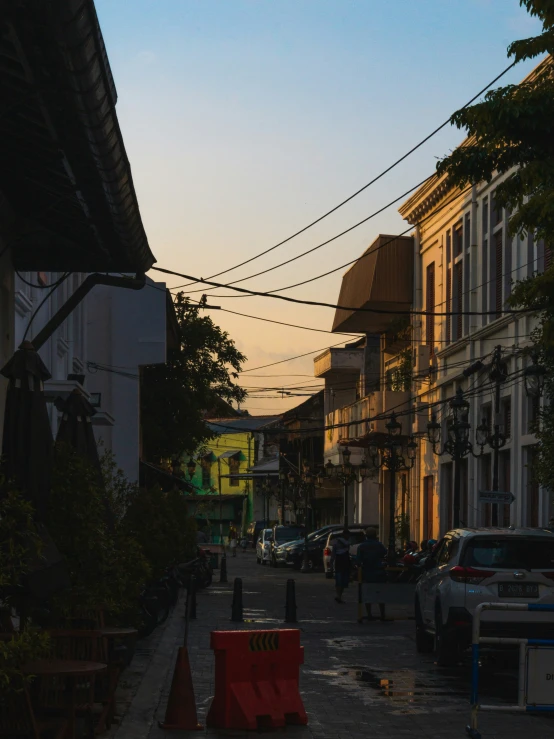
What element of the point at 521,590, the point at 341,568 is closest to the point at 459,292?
the point at 341,568

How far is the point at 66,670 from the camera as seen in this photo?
9125 millimetres

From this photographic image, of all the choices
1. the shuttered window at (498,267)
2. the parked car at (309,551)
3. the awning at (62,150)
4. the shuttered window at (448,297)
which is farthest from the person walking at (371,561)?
the parked car at (309,551)

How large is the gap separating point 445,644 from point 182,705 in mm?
5731

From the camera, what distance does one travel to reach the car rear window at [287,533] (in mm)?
62412

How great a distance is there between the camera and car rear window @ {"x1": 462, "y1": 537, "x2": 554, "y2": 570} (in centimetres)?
1638

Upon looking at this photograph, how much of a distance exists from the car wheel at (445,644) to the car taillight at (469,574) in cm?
65

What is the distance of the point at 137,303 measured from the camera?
37.9 metres

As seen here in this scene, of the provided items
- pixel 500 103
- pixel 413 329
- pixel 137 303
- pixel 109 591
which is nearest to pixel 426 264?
pixel 413 329

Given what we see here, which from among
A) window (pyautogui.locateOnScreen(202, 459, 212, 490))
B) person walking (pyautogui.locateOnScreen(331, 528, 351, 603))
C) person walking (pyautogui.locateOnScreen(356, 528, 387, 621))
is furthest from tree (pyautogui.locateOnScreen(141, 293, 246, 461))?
window (pyautogui.locateOnScreen(202, 459, 212, 490))

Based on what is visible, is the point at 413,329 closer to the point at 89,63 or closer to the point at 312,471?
the point at 312,471

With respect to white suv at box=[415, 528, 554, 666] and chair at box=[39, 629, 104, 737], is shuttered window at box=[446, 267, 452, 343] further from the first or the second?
chair at box=[39, 629, 104, 737]

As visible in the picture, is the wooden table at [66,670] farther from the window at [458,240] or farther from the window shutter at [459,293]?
the window at [458,240]

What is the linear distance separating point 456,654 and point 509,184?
19.0 feet

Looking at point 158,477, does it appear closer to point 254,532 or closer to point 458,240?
point 458,240
